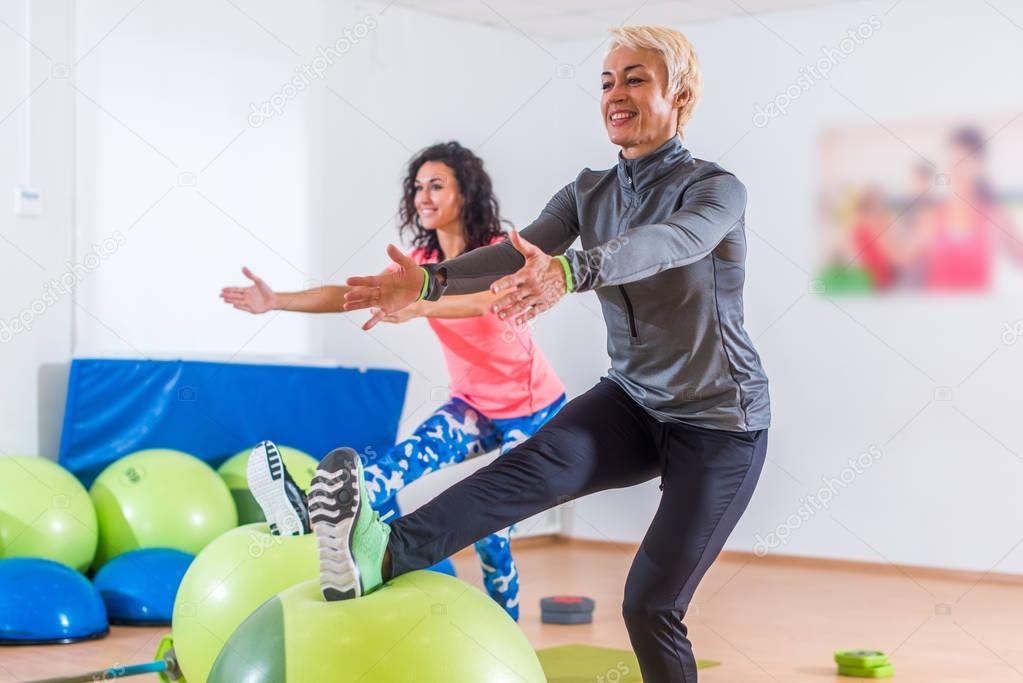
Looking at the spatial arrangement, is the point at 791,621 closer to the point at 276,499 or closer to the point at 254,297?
the point at 276,499

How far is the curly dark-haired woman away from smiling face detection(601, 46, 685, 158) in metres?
1.11

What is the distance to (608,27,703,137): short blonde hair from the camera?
8.87ft

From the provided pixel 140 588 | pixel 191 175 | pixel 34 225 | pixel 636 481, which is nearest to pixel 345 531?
pixel 636 481

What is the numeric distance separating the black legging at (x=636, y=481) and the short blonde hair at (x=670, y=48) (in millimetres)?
688

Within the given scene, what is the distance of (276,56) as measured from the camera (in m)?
6.29

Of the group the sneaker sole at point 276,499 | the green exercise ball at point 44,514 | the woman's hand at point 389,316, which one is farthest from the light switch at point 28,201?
the sneaker sole at point 276,499

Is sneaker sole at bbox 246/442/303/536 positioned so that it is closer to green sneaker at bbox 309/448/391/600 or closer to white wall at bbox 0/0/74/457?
green sneaker at bbox 309/448/391/600

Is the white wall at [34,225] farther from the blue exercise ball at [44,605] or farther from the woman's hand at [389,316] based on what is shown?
the woman's hand at [389,316]

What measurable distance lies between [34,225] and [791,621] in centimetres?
348

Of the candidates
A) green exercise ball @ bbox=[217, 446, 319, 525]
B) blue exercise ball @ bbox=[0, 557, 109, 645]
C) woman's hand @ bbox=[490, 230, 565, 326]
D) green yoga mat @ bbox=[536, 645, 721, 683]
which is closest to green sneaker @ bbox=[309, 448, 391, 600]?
woman's hand @ bbox=[490, 230, 565, 326]

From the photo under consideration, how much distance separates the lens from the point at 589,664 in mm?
4102

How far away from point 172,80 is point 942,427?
3949 millimetres

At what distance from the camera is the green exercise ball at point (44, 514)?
4715 mm

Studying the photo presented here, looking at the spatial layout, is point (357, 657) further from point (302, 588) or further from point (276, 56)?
point (276, 56)
